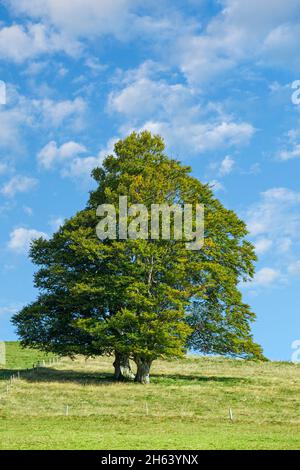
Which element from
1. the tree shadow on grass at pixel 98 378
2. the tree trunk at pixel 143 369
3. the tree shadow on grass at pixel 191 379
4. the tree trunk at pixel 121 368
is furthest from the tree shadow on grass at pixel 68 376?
the tree shadow on grass at pixel 191 379

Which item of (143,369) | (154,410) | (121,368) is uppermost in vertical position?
(143,369)

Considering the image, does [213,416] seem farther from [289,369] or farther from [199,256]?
[289,369]

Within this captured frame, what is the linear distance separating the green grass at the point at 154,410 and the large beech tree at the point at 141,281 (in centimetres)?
337

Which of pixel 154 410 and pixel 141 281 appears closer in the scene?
pixel 154 410

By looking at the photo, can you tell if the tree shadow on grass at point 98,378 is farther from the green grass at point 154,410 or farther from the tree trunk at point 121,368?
the tree trunk at point 121,368

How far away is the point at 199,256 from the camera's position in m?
54.2

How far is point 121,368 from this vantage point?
5459cm

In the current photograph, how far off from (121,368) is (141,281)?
9579 millimetres

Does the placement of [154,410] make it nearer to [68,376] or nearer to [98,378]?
[98,378]

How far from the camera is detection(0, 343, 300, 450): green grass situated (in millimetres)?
27016

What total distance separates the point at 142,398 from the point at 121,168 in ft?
74.1

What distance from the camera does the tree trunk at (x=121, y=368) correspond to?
54.0 meters

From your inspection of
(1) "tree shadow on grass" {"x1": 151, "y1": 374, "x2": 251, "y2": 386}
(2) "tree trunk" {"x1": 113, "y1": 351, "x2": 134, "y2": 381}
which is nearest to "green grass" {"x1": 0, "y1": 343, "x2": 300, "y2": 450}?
(1) "tree shadow on grass" {"x1": 151, "y1": 374, "x2": 251, "y2": 386}

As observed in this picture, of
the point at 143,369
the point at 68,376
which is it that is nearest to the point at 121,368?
the point at 143,369
